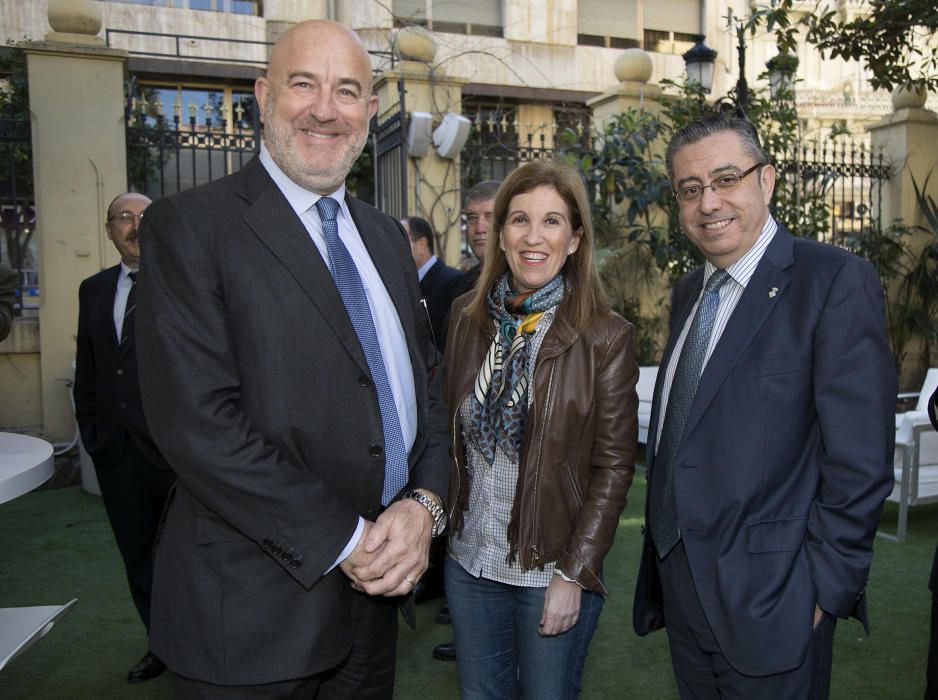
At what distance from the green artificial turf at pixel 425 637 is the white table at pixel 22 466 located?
1.38 m

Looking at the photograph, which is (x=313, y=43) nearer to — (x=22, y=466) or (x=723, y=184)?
(x=723, y=184)

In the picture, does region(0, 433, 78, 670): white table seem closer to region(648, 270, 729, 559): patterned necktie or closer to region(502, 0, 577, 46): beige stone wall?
region(648, 270, 729, 559): patterned necktie

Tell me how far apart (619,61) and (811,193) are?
2.76m

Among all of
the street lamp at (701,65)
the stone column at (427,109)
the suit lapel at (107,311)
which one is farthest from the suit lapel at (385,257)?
the street lamp at (701,65)

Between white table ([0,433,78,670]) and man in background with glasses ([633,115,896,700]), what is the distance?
5.64 feet

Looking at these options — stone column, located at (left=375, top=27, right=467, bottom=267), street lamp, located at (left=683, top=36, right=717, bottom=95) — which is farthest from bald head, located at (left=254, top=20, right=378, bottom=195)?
street lamp, located at (left=683, top=36, right=717, bottom=95)

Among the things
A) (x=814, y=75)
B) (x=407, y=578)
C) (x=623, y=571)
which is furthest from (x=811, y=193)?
(x=814, y=75)

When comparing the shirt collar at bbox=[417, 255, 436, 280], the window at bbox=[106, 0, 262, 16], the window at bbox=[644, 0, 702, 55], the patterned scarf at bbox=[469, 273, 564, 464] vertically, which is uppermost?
the window at bbox=[644, 0, 702, 55]

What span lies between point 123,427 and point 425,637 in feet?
5.65

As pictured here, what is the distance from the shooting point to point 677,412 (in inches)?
82.7

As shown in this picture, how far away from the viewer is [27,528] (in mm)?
5566

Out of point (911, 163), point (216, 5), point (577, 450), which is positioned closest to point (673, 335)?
point (577, 450)

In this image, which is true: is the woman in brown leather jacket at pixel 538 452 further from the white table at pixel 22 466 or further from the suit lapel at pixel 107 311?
the suit lapel at pixel 107 311

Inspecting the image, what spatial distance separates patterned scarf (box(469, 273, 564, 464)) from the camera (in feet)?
7.22
